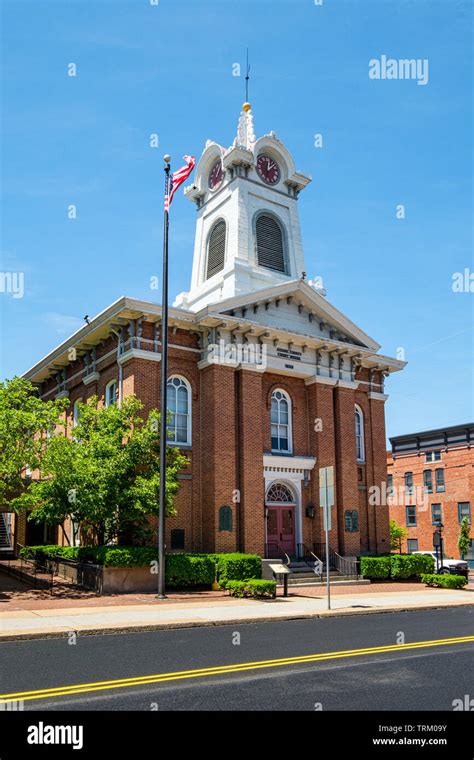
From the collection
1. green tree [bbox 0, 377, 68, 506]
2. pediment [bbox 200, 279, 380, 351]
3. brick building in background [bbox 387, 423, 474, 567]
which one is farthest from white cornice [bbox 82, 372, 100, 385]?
brick building in background [bbox 387, 423, 474, 567]

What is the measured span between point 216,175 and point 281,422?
47.3 feet

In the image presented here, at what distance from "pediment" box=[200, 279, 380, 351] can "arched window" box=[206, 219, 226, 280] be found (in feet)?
16.6

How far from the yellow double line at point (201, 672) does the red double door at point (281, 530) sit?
16743 mm

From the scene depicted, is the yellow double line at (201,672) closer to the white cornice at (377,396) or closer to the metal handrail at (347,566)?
the metal handrail at (347,566)

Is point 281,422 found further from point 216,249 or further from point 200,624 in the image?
point 200,624

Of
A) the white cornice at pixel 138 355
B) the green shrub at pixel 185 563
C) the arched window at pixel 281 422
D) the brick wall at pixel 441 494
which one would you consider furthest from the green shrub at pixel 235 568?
the brick wall at pixel 441 494

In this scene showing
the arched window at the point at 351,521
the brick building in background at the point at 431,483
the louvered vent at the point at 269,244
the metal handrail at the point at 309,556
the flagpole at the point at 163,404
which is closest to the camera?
the flagpole at the point at 163,404

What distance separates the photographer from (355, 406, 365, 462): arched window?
3325cm

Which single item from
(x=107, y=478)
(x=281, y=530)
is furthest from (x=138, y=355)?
(x=281, y=530)

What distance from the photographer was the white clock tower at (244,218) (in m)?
33.4

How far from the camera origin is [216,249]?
3525 centimetres
